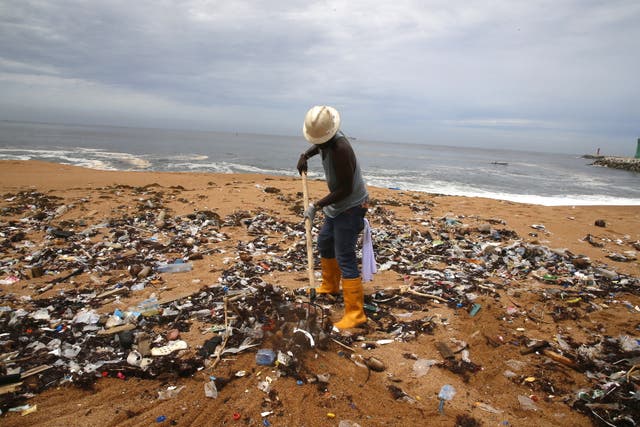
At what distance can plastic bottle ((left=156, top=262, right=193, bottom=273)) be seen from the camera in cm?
457

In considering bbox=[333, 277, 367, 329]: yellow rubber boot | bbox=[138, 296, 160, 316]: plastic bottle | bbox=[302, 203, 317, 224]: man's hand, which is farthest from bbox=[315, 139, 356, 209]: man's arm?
bbox=[138, 296, 160, 316]: plastic bottle

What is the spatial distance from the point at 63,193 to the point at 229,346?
26.2 ft

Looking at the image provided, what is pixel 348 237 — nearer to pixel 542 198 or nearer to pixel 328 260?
pixel 328 260

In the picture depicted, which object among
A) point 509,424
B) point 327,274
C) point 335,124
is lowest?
point 509,424

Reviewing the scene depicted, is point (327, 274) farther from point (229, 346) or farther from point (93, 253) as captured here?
point (93, 253)

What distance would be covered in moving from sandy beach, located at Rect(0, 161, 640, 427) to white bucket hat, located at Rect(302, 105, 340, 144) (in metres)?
1.76

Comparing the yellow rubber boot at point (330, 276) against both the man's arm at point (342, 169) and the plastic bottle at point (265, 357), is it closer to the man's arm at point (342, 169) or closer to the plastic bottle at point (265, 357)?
the man's arm at point (342, 169)

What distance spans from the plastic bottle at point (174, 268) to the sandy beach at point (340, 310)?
92mm

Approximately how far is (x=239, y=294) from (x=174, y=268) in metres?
1.34

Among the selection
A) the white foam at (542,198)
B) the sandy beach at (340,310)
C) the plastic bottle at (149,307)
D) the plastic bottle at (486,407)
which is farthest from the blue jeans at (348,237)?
the white foam at (542,198)

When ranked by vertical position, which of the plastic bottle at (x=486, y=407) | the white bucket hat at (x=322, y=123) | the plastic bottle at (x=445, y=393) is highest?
the white bucket hat at (x=322, y=123)

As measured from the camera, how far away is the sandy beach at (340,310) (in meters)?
2.33

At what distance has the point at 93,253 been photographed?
5129mm

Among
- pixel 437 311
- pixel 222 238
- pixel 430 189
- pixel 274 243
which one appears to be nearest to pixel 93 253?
pixel 222 238
